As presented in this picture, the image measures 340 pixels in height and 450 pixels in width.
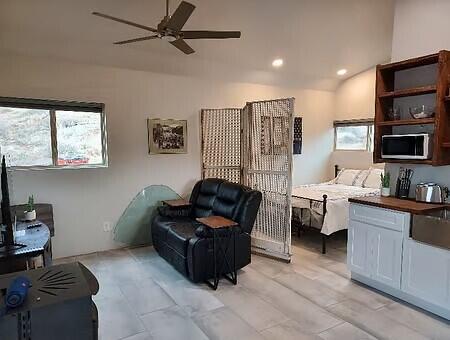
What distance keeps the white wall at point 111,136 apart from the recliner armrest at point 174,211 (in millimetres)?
540

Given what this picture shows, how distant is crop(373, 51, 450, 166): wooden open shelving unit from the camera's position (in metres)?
2.87

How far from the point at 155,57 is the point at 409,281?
4.01 meters

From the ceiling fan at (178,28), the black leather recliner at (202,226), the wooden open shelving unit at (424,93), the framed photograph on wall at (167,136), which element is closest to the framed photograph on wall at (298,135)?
the framed photograph on wall at (167,136)

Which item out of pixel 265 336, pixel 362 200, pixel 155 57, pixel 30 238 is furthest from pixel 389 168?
pixel 30 238

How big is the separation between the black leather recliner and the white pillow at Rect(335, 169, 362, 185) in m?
2.95

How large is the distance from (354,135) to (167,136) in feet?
13.3

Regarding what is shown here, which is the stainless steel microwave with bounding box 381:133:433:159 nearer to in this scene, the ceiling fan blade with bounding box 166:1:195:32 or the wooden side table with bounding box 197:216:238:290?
the wooden side table with bounding box 197:216:238:290

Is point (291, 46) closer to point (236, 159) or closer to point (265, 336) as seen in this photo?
point (236, 159)

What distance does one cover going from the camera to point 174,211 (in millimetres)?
4328

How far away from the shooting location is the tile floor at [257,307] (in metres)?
2.50

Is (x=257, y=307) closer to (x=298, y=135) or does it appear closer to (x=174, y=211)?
(x=174, y=211)

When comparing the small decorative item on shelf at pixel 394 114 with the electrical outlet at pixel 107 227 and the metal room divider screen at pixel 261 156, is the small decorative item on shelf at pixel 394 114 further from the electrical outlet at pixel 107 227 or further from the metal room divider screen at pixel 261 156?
the electrical outlet at pixel 107 227

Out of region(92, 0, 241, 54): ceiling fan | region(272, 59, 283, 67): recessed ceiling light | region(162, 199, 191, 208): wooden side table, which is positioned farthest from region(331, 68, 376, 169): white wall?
region(92, 0, 241, 54): ceiling fan

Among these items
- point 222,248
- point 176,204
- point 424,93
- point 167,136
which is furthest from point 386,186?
point 167,136
